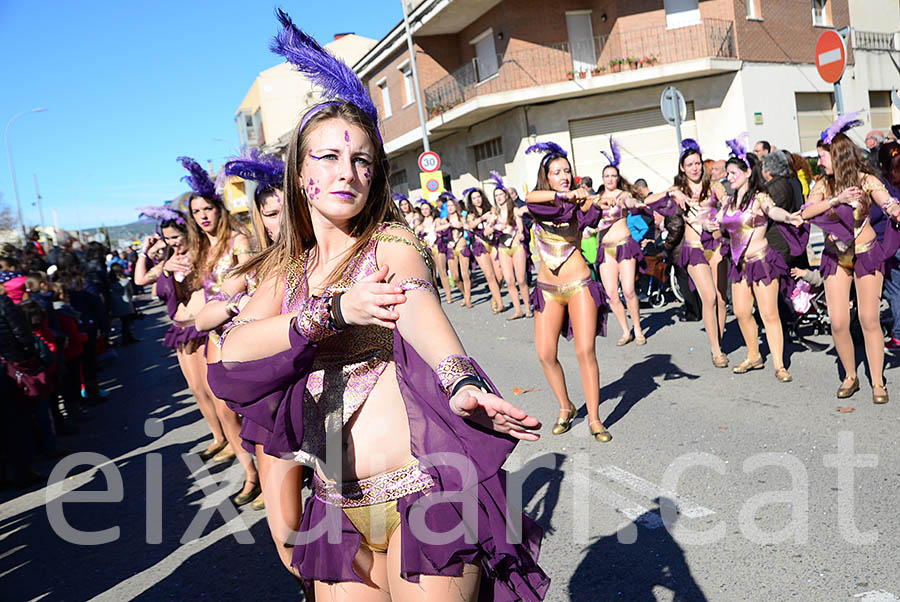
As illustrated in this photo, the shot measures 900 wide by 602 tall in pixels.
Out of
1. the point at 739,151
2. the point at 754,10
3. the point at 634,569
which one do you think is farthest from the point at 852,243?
the point at 754,10

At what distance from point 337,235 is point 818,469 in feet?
11.7

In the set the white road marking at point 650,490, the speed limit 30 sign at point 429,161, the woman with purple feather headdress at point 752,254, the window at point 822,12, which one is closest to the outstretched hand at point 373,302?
the white road marking at point 650,490

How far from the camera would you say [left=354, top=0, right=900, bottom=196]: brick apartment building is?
22.0 m

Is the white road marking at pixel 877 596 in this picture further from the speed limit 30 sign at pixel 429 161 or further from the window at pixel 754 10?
the window at pixel 754 10

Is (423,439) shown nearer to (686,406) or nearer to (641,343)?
(686,406)

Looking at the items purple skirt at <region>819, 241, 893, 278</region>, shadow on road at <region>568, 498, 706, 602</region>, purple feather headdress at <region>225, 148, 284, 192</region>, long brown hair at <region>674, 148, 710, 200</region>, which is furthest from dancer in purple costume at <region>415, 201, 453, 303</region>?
purple feather headdress at <region>225, 148, 284, 192</region>

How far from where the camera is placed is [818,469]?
4379 millimetres

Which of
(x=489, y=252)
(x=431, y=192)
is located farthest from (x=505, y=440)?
(x=431, y=192)

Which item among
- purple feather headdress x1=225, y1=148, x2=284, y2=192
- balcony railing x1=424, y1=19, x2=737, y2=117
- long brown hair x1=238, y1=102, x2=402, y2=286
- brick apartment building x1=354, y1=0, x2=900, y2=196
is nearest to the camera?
long brown hair x1=238, y1=102, x2=402, y2=286

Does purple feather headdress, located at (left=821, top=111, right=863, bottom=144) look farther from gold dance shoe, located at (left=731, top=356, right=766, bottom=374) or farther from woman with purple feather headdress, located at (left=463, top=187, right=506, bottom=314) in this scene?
woman with purple feather headdress, located at (left=463, top=187, right=506, bottom=314)

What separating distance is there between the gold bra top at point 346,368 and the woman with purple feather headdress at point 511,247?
384 inches

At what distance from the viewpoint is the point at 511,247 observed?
1219cm

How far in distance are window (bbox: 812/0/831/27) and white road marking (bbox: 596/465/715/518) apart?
25099 mm

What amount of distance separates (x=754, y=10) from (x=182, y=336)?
22.7 m
